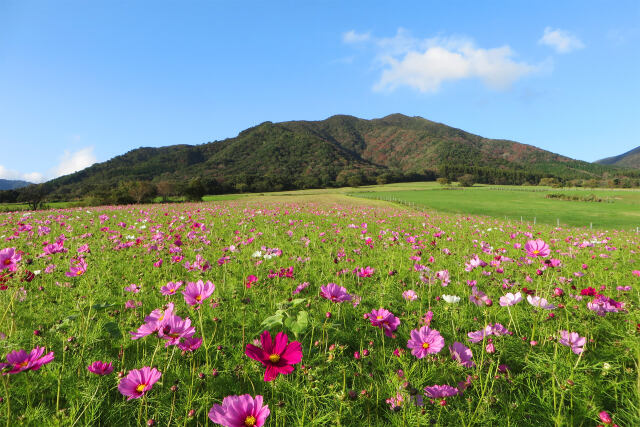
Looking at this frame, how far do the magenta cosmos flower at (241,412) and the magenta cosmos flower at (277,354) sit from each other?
13cm

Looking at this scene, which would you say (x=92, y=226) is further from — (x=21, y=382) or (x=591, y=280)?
(x=591, y=280)

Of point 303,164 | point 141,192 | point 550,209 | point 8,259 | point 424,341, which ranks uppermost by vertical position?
point 303,164

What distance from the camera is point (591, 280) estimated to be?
415cm

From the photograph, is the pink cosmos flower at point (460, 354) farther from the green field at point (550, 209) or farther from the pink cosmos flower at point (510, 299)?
the green field at point (550, 209)

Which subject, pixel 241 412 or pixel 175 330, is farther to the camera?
pixel 175 330

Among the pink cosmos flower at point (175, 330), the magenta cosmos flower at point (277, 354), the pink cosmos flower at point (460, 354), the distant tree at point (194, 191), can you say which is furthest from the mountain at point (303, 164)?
the magenta cosmos flower at point (277, 354)

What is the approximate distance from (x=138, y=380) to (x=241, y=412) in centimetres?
64

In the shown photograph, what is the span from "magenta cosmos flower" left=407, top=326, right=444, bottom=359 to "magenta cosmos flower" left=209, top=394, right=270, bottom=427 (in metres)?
0.98

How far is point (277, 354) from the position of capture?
128 cm

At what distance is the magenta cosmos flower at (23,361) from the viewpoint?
1.22m

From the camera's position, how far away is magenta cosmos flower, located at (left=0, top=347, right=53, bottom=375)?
122cm

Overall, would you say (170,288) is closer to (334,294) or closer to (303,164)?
(334,294)

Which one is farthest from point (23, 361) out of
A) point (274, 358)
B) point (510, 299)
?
point (510, 299)

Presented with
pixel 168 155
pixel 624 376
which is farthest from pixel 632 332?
pixel 168 155
